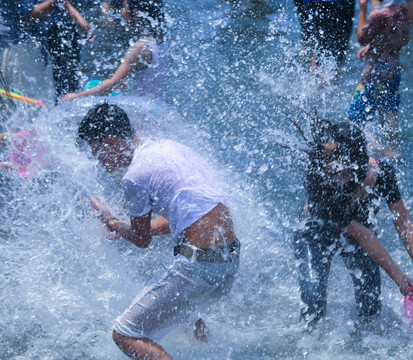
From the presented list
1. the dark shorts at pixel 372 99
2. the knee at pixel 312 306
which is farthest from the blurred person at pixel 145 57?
the knee at pixel 312 306

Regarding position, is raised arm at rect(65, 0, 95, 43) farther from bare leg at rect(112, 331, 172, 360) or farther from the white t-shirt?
bare leg at rect(112, 331, 172, 360)

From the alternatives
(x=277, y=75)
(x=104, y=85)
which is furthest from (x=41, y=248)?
(x=277, y=75)

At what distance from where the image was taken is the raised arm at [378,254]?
116 inches

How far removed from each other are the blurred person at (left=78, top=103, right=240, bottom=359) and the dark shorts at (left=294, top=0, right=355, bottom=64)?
3086 millimetres

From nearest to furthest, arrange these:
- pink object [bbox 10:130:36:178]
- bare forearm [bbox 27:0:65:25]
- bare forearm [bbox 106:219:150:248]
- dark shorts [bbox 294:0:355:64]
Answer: bare forearm [bbox 106:219:150:248] → pink object [bbox 10:130:36:178] → bare forearm [bbox 27:0:65:25] → dark shorts [bbox 294:0:355:64]

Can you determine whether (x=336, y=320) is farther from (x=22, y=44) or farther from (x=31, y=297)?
(x=22, y=44)

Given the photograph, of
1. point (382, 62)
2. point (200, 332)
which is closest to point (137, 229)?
point (200, 332)

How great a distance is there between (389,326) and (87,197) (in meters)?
2.17

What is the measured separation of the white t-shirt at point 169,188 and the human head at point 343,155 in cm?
66

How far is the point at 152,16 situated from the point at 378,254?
239cm

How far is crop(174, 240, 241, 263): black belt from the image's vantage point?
259cm

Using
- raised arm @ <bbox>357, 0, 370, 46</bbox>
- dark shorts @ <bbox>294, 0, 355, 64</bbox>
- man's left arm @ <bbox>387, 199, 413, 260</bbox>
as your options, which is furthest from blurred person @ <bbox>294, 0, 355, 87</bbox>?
man's left arm @ <bbox>387, 199, 413, 260</bbox>

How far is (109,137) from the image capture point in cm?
269

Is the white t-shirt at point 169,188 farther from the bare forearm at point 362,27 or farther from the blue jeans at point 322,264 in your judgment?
the bare forearm at point 362,27
